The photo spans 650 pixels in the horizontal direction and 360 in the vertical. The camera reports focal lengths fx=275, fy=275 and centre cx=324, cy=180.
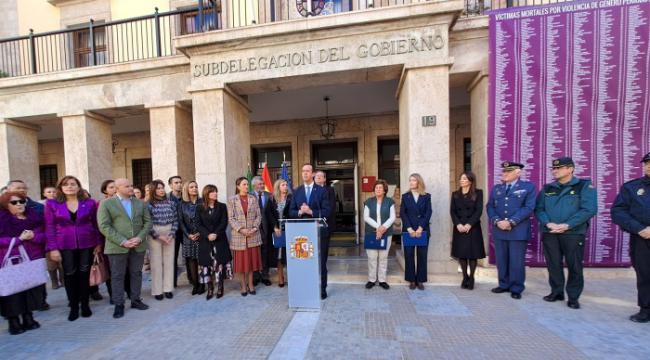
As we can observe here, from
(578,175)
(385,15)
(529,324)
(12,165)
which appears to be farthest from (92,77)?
(578,175)

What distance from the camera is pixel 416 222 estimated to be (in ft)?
13.7

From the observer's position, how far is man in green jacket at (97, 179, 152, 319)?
3562 millimetres

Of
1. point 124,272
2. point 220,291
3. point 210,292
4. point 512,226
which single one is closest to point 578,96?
point 512,226

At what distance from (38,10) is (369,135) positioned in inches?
417

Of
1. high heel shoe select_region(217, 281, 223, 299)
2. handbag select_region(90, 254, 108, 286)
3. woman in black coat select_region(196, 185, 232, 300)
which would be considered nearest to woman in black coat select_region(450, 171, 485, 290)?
woman in black coat select_region(196, 185, 232, 300)

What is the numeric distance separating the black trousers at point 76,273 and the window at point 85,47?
7.29 meters

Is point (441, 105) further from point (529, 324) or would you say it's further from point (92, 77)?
point (92, 77)

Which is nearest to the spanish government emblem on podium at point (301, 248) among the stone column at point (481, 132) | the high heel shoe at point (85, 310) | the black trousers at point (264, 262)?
the black trousers at point (264, 262)

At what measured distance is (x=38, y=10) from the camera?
823cm

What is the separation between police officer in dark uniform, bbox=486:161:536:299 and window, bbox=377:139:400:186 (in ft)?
15.6

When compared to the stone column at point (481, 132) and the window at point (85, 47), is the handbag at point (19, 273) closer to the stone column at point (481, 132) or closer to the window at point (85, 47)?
the stone column at point (481, 132)

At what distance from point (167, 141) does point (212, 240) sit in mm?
3011

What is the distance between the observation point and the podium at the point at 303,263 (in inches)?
138

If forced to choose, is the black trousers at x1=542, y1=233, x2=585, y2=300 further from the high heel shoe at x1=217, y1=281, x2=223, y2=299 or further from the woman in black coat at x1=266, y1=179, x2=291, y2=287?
the high heel shoe at x1=217, y1=281, x2=223, y2=299
